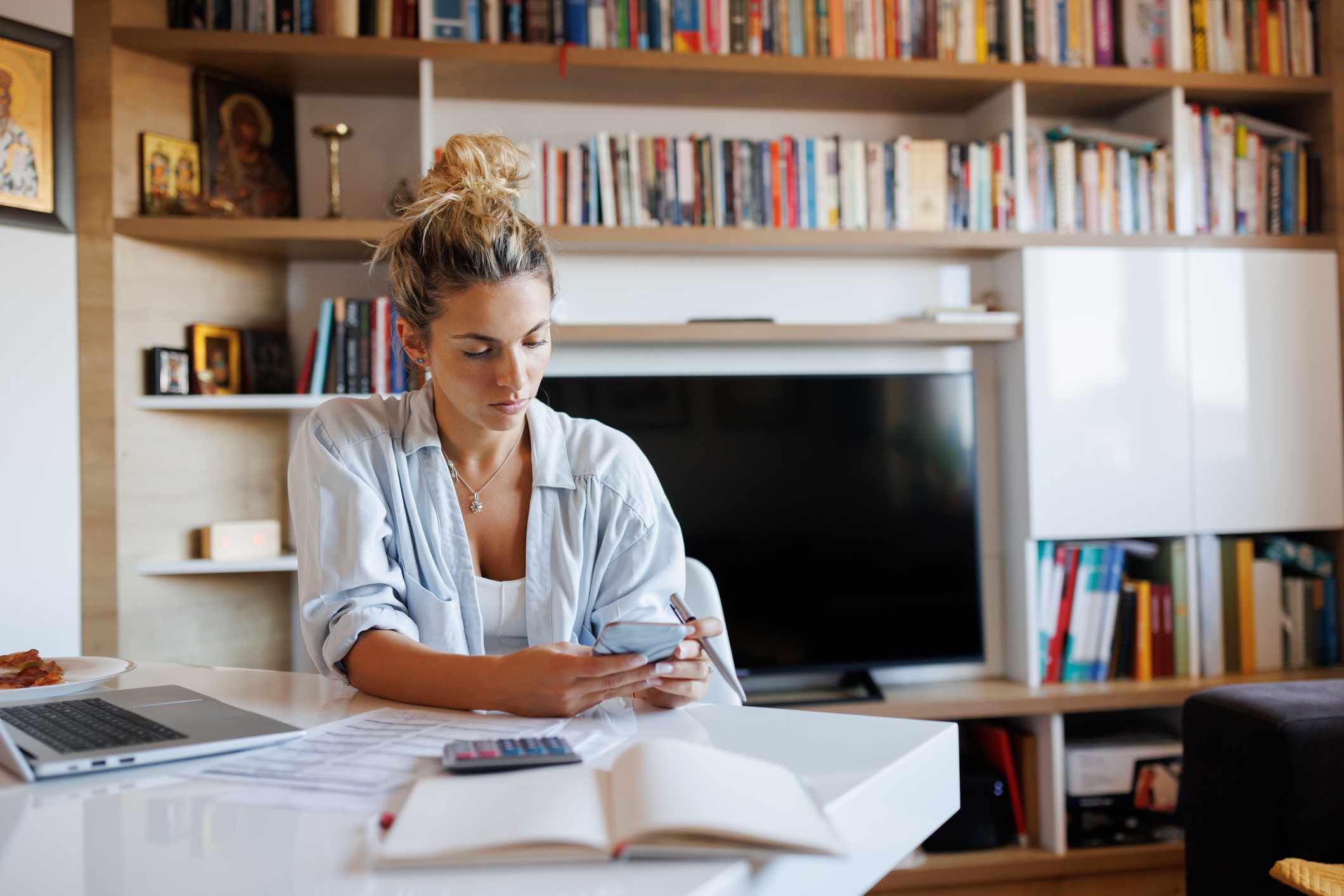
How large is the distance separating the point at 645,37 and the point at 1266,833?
206 cm

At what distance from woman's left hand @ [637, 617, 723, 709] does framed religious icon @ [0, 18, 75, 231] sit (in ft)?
6.17

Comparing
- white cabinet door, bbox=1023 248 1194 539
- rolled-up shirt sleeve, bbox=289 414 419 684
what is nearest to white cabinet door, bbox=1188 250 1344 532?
white cabinet door, bbox=1023 248 1194 539

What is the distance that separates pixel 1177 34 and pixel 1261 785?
1.93 metres

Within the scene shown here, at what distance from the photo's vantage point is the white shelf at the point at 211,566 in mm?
2365

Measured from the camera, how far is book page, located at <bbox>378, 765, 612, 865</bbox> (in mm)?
649

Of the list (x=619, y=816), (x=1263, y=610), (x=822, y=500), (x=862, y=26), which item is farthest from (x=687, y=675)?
(x=1263, y=610)

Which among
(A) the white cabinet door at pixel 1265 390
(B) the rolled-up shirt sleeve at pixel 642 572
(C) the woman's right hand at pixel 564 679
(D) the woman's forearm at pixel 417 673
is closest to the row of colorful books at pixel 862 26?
(A) the white cabinet door at pixel 1265 390

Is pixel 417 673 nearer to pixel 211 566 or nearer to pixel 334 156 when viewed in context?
pixel 211 566

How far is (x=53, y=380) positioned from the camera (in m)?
2.29

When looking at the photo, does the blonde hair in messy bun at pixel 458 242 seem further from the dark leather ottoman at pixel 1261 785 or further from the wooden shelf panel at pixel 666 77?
the dark leather ottoman at pixel 1261 785

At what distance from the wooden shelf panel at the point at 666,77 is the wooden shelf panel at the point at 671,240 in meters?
0.36

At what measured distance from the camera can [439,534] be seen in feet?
4.60

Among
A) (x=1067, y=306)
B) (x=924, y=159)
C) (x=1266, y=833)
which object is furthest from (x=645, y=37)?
(x=1266, y=833)

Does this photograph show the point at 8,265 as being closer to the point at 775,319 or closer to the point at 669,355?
the point at 669,355
